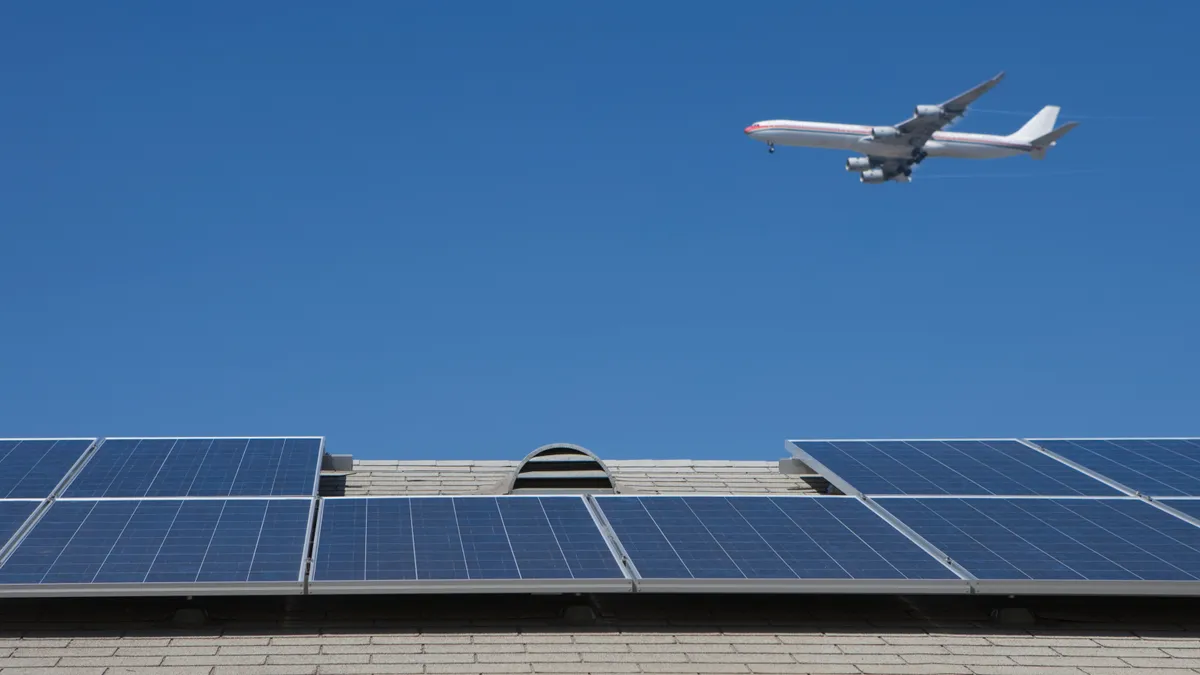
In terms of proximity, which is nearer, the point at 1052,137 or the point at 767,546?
the point at 767,546

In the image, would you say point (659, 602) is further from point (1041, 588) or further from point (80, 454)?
point (80, 454)

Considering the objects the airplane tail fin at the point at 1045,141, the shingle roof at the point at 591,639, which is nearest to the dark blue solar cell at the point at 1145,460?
the shingle roof at the point at 591,639

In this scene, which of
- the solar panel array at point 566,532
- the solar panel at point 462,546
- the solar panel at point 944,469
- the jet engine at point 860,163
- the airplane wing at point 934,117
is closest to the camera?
the solar panel at point 462,546

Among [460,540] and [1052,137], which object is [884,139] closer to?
[1052,137]

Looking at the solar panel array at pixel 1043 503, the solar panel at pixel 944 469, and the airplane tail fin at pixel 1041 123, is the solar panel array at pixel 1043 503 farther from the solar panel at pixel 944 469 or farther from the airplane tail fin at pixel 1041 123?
the airplane tail fin at pixel 1041 123

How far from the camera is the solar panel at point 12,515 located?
49.0 feet

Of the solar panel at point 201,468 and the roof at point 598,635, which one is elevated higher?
the solar panel at point 201,468

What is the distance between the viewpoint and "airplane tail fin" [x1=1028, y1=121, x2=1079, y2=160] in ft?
265

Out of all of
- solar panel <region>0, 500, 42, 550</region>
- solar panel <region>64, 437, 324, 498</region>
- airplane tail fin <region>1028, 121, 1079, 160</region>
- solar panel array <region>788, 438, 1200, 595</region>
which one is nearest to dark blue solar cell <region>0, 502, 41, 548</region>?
solar panel <region>0, 500, 42, 550</region>

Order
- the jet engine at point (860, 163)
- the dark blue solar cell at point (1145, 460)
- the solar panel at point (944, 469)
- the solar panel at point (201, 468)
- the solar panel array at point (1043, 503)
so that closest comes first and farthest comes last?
the solar panel array at point (1043, 503)
the solar panel at point (201, 468)
the solar panel at point (944, 469)
the dark blue solar cell at point (1145, 460)
the jet engine at point (860, 163)

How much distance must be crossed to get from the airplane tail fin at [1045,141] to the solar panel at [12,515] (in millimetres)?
74871

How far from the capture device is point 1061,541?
16.1 metres

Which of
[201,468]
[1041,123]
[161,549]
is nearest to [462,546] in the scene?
[161,549]

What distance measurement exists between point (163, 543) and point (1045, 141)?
7686cm
